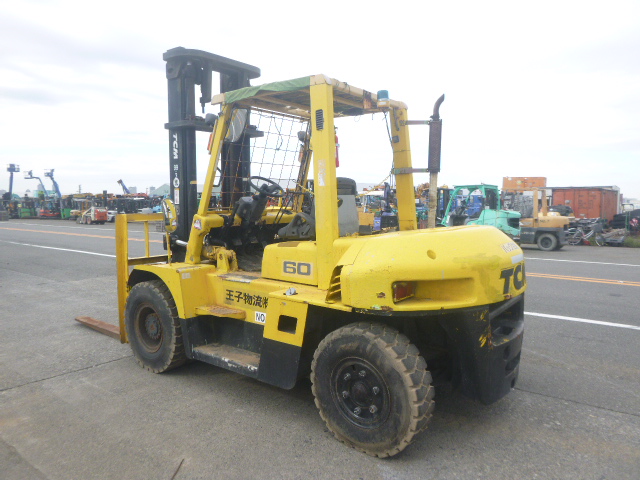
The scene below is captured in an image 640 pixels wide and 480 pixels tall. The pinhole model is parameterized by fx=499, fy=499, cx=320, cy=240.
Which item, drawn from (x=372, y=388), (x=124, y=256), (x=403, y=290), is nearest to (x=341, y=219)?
(x=403, y=290)

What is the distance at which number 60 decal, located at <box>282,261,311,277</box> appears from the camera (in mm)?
4020

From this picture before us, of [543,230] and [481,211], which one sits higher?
[481,211]

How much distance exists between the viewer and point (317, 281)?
12.9 feet

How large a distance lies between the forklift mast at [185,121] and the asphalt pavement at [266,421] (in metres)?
1.68

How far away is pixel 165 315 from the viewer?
4863mm

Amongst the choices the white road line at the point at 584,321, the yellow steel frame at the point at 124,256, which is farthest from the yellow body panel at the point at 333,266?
the white road line at the point at 584,321

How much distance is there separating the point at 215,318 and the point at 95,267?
9364mm

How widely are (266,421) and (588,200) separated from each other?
27147mm

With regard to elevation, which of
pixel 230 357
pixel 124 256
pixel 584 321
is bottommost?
pixel 584 321

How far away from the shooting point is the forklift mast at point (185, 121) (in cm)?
548

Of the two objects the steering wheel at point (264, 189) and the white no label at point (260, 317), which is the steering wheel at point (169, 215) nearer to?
the steering wheel at point (264, 189)

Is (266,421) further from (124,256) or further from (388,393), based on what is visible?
(124,256)

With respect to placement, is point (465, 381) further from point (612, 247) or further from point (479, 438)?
point (612, 247)

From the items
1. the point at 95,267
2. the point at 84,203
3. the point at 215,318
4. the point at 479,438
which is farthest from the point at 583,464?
the point at 84,203
